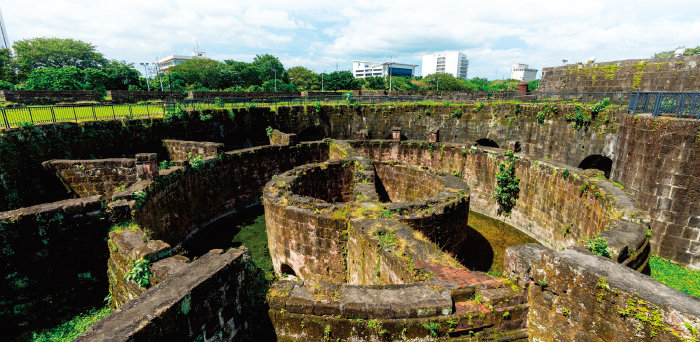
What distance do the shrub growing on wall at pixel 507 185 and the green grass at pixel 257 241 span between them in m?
10.2

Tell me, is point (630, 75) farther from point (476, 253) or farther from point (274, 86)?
point (274, 86)

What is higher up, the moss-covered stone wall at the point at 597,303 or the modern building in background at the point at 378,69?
the modern building in background at the point at 378,69

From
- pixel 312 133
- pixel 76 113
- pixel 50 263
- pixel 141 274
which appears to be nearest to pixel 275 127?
pixel 312 133

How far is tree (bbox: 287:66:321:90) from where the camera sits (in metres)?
69.7

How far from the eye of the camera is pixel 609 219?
25.7 feet

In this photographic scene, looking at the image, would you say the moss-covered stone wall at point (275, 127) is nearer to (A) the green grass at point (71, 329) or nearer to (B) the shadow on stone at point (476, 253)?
(B) the shadow on stone at point (476, 253)

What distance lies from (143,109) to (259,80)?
48.9m

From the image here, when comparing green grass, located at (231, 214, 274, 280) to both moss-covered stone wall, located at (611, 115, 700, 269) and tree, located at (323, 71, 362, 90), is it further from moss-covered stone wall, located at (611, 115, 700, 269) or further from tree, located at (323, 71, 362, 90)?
tree, located at (323, 71, 362, 90)

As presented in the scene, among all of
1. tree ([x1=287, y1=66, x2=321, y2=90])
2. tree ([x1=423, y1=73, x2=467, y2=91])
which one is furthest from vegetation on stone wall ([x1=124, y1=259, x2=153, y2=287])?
tree ([x1=423, y1=73, x2=467, y2=91])

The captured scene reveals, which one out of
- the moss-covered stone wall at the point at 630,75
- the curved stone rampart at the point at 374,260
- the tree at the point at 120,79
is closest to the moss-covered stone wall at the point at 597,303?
the curved stone rampart at the point at 374,260

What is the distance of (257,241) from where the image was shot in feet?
38.8

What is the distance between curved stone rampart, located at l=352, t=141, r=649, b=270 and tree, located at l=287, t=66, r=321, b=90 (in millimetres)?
56674

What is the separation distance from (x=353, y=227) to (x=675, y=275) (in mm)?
9676

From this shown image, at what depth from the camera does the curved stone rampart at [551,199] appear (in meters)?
6.69
